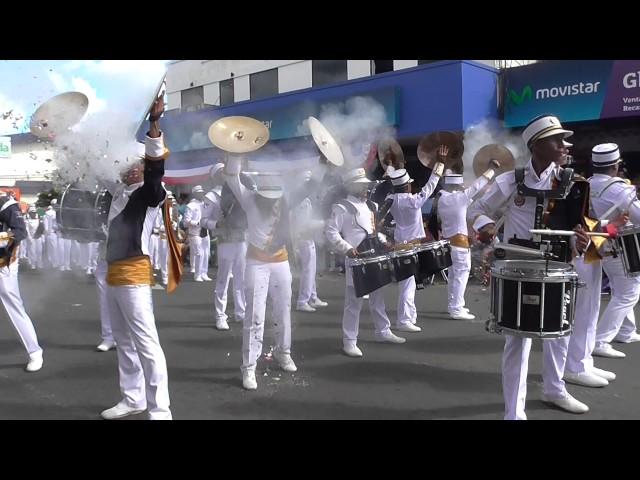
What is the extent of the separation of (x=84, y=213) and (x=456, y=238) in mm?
5106

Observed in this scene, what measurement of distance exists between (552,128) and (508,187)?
52cm

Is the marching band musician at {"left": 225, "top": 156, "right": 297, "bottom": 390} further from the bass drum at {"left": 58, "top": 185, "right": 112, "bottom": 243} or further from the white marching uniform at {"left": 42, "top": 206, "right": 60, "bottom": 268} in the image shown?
the white marching uniform at {"left": 42, "top": 206, "right": 60, "bottom": 268}

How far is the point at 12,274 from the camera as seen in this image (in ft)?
18.3

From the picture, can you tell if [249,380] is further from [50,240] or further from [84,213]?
[50,240]

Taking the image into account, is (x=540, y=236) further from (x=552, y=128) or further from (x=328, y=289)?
(x=328, y=289)

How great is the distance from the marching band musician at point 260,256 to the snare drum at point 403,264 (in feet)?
3.66

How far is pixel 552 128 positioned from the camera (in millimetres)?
3996

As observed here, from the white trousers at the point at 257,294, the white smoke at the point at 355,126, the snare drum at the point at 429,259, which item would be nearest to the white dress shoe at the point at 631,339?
the snare drum at the point at 429,259

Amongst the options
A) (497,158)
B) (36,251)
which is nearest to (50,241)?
(36,251)

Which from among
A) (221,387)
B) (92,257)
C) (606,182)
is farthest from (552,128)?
(92,257)

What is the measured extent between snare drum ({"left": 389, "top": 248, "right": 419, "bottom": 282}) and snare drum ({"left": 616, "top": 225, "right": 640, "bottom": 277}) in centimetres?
192

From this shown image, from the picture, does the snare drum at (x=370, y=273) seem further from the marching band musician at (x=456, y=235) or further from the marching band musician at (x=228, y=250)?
the marching band musician at (x=456, y=235)

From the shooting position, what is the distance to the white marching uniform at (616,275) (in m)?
5.26

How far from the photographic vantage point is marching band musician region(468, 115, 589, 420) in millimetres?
3814
